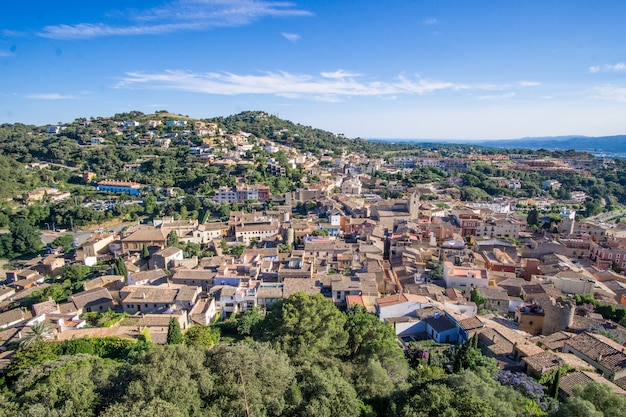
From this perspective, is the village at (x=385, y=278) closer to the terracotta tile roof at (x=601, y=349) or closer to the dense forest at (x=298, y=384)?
the terracotta tile roof at (x=601, y=349)

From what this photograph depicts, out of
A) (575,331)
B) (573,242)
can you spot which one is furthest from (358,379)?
(573,242)

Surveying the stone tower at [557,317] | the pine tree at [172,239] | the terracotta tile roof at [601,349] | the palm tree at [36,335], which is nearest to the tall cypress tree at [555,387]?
the terracotta tile roof at [601,349]

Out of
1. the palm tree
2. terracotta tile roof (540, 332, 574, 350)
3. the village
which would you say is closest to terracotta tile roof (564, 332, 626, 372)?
the village

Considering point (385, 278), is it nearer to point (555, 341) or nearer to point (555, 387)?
point (555, 341)

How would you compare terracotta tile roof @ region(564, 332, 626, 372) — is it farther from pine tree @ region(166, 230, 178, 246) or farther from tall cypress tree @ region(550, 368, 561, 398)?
pine tree @ region(166, 230, 178, 246)

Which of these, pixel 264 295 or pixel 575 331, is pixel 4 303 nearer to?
pixel 264 295
